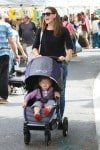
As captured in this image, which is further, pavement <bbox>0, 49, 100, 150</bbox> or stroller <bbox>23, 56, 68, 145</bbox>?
pavement <bbox>0, 49, 100, 150</bbox>

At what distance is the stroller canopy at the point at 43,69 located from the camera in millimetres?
6973

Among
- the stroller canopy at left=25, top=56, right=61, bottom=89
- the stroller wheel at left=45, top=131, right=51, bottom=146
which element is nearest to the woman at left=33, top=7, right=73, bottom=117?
the stroller canopy at left=25, top=56, right=61, bottom=89

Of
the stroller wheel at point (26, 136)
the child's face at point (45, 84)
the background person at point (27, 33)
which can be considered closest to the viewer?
the stroller wheel at point (26, 136)

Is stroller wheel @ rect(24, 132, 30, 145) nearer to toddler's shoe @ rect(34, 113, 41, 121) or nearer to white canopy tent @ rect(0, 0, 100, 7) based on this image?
toddler's shoe @ rect(34, 113, 41, 121)

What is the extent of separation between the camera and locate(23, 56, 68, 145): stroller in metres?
6.82

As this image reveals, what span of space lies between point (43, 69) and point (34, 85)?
1.16 ft

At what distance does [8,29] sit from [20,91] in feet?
7.93

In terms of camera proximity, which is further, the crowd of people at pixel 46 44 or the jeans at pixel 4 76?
the jeans at pixel 4 76

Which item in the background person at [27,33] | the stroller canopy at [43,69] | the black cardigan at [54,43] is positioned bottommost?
the background person at [27,33]

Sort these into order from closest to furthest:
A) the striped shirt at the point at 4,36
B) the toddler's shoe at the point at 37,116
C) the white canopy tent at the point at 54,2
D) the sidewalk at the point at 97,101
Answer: the toddler's shoe at the point at 37,116 < the sidewalk at the point at 97,101 < the striped shirt at the point at 4,36 < the white canopy tent at the point at 54,2

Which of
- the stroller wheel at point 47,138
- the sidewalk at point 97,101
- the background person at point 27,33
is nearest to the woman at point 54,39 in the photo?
the stroller wheel at point 47,138

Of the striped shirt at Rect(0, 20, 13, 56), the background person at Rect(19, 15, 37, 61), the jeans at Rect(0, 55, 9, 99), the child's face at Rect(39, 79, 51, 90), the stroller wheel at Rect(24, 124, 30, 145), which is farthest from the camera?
the background person at Rect(19, 15, 37, 61)

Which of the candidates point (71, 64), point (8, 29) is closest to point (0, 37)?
point (8, 29)

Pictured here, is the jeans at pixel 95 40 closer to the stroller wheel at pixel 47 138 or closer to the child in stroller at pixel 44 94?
the child in stroller at pixel 44 94
